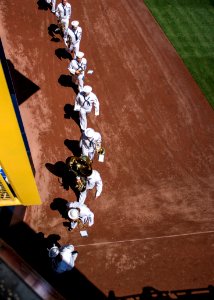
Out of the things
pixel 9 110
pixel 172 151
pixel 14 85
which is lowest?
pixel 172 151

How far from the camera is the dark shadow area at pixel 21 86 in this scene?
912 cm

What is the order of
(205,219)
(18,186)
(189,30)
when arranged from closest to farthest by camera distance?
1. (18,186)
2. (205,219)
3. (189,30)

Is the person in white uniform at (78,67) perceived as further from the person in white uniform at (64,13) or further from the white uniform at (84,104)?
the person in white uniform at (64,13)

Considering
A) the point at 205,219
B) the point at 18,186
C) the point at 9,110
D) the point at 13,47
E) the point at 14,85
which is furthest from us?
the point at 13,47

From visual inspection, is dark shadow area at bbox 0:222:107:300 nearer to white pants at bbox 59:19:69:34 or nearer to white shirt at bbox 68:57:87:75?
white shirt at bbox 68:57:87:75

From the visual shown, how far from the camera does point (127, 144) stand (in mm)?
8453

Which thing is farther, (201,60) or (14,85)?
(201,60)

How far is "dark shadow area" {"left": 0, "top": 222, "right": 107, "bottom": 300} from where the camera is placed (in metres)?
6.20

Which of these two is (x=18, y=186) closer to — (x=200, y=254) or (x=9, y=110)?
(x=9, y=110)

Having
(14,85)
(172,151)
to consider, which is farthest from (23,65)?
(172,151)

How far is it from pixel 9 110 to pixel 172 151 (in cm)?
510

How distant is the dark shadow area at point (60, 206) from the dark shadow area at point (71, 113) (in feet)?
7.91

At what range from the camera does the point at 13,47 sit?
10.4 m

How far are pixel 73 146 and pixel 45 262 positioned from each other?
301 centimetres
